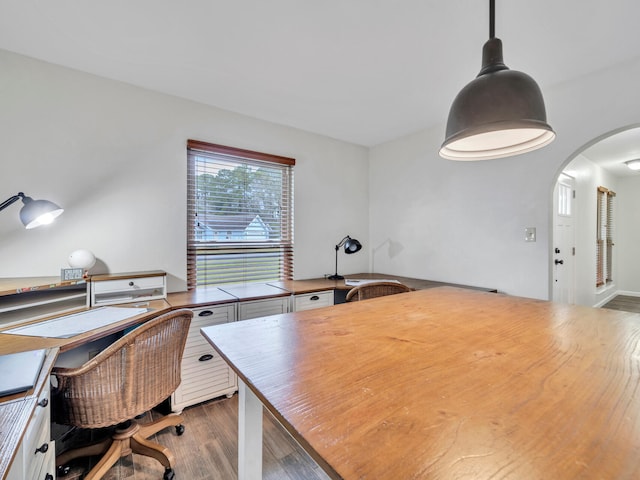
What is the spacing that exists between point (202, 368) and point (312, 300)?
1.05 metres

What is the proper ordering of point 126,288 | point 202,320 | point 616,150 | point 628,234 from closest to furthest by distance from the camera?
point 126,288 → point 202,320 → point 616,150 → point 628,234

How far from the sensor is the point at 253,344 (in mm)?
947

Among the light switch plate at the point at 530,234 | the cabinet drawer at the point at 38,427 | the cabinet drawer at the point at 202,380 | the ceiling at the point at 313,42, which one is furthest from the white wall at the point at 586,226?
the cabinet drawer at the point at 38,427

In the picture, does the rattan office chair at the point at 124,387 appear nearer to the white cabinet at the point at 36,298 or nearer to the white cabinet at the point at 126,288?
the white cabinet at the point at 36,298

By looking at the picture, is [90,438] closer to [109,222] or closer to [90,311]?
[90,311]

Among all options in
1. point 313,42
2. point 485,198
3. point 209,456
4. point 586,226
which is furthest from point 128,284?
point 586,226

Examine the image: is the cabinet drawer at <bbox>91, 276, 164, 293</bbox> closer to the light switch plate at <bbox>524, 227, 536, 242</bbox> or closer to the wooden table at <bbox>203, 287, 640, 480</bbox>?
the wooden table at <bbox>203, 287, 640, 480</bbox>

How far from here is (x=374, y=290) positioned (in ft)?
6.15

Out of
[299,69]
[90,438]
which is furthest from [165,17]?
[90,438]

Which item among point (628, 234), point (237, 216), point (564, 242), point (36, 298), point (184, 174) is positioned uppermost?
point (184, 174)

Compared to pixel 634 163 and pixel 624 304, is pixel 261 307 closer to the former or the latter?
pixel 634 163

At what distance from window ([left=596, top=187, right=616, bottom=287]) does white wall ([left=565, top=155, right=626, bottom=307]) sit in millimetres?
218

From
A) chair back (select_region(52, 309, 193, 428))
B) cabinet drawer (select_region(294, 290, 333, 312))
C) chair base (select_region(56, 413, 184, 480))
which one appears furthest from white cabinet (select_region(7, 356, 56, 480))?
cabinet drawer (select_region(294, 290, 333, 312))

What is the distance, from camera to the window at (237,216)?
8.44ft
